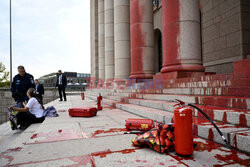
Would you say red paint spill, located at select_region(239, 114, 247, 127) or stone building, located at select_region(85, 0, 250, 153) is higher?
stone building, located at select_region(85, 0, 250, 153)

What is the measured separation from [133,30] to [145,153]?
28.3 feet

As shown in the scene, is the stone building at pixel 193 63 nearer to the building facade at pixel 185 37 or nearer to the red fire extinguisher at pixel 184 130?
the building facade at pixel 185 37

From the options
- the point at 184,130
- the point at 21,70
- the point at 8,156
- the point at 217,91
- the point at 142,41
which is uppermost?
the point at 142,41

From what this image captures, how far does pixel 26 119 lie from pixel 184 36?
555cm

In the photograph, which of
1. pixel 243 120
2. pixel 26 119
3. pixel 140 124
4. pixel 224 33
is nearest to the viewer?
pixel 243 120

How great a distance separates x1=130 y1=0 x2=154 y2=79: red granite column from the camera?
32.1ft

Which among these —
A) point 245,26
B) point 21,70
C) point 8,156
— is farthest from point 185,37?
point 8,156

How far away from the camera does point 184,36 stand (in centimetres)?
605

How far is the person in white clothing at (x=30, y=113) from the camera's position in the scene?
4780mm

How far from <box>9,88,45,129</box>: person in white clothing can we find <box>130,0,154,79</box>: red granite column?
5771 millimetres

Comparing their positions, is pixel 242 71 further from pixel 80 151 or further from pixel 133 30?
pixel 133 30

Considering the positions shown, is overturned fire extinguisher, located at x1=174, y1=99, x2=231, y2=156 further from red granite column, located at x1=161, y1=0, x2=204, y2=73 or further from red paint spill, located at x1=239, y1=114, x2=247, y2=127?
red granite column, located at x1=161, y1=0, x2=204, y2=73

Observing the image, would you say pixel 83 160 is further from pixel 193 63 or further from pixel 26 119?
pixel 193 63

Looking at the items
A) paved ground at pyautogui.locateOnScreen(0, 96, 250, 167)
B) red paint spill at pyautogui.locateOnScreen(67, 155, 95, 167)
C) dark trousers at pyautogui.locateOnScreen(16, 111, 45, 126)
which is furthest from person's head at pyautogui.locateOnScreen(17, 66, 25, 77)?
red paint spill at pyautogui.locateOnScreen(67, 155, 95, 167)
